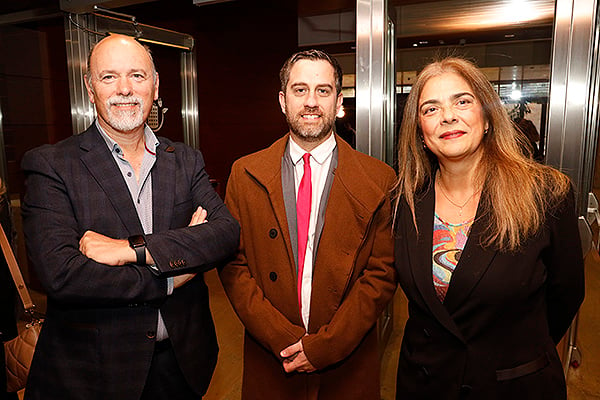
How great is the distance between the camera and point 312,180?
193cm

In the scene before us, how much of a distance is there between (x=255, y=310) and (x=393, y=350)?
2141 millimetres

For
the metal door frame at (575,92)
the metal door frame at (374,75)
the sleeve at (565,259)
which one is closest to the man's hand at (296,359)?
the sleeve at (565,259)

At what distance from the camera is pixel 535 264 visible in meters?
1.46

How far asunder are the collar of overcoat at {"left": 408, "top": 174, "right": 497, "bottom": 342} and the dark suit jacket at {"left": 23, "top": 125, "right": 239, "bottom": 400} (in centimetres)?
68

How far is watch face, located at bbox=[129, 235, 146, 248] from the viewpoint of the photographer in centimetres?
149

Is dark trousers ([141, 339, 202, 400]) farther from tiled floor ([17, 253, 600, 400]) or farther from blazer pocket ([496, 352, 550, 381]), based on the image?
tiled floor ([17, 253, 600, 400])

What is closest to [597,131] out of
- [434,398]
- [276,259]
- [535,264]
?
[535,264]

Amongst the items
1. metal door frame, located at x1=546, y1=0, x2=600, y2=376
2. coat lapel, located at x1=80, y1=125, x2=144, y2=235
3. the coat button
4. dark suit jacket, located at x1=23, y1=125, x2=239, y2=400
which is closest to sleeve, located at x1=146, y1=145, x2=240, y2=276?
dark suit jacket, located at x1=23, y1=125, x2=239, y2=400

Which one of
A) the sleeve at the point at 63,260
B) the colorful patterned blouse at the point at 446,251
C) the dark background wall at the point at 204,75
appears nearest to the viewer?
the sleeve at the point at 63,260

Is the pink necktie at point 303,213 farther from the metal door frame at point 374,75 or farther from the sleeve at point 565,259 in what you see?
the sleeve at point 565,259

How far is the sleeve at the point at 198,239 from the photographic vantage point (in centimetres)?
A: 150

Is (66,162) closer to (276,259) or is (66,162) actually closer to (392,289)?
(276,259)

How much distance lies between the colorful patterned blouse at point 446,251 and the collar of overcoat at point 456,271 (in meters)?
0.03

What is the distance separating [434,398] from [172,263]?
3.34 feet
